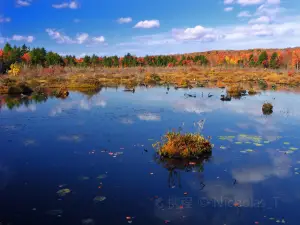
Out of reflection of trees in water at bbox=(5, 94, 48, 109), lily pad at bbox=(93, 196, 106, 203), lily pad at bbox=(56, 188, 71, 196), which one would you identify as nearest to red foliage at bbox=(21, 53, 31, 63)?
reflection of trees in water at bbox=(5, 94, 48, 109)

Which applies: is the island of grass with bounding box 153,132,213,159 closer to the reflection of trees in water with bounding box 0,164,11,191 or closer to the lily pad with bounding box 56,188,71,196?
the lily pad with bounding box 56,188,71,196

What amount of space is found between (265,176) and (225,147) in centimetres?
365

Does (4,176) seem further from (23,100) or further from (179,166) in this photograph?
(23,100)

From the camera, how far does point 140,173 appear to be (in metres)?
12.3

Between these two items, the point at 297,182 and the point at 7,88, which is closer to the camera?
the point at 297,182

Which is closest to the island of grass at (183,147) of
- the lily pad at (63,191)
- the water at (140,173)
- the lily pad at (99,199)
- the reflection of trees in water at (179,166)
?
the reflection of trees in water at (179,166)

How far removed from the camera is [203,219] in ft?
29.3

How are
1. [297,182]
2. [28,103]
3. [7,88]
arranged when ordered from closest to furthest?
[297,182] < [28,103] < [7,88]

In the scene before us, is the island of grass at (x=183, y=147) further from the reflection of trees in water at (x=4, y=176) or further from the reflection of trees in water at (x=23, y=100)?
the reflection of trees in water at (x=23, y=100)

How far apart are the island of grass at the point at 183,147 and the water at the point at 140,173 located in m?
0.57

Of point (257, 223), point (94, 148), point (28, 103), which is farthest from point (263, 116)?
point (28, 103)

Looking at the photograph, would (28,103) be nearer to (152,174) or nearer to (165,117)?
(165,117)

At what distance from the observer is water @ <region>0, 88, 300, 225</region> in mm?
9195

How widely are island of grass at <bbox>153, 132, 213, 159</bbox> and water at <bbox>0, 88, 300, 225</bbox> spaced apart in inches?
22.4
